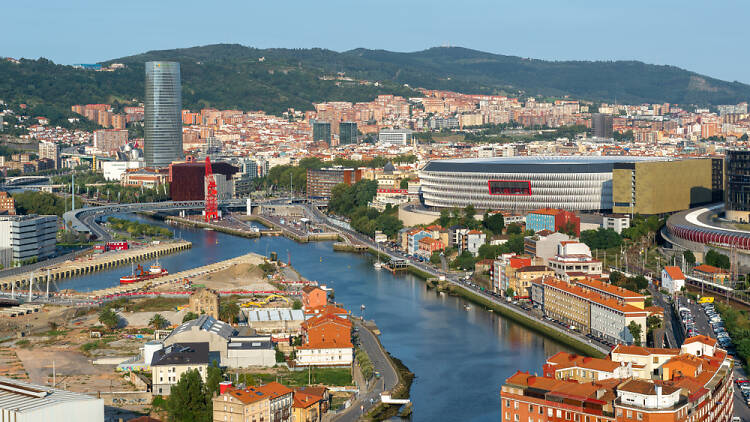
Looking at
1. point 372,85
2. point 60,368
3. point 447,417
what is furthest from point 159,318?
point 372,85

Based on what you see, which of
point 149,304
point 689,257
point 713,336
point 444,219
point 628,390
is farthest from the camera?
point 444,219

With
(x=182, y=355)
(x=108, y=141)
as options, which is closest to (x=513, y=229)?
(x=182, y=355)

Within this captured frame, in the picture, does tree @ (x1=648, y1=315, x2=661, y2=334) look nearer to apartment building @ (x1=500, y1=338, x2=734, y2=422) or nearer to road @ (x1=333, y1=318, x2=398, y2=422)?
apartment building @ (x1=500, y1=338, x2=734, y2=422)

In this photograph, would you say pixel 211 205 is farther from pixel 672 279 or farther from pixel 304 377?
pixel 304 377

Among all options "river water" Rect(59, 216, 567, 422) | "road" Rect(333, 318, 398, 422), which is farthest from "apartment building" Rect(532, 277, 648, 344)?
"road" Rect(333, 318, 398, 422)

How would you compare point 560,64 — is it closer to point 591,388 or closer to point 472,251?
point 472,251

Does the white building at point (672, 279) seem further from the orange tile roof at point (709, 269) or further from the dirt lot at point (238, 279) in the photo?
the dirt lot at point (238, 279)
